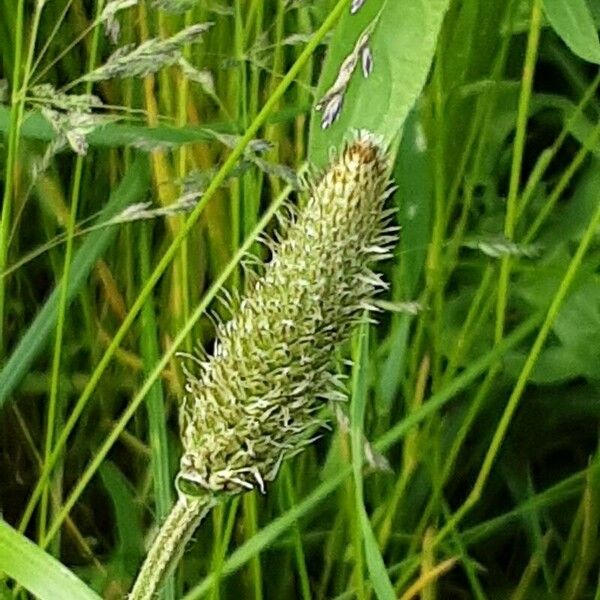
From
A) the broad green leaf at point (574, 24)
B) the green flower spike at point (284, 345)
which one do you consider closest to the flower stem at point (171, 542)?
the green flower spike at point (284, 345)

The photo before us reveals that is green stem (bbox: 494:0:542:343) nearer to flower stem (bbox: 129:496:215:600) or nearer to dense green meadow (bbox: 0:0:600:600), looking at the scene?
dense green meadow (bbox: 0:0:600:600)

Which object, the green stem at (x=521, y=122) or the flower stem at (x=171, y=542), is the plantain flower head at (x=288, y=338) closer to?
the flower stem at (x=171, y=542)

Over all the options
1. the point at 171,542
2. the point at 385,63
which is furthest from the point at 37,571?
the point at 385,63

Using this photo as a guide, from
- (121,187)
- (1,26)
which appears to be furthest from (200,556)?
(1,26)

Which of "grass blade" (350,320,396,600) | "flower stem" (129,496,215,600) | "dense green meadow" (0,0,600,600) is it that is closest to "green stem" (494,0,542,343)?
"dense green meadow" (0,0,600,600)

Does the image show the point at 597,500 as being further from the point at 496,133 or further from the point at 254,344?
the point at 254,344

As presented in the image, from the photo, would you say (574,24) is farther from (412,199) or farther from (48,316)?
(48,316)
